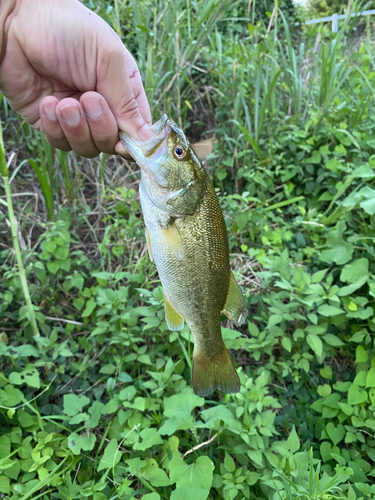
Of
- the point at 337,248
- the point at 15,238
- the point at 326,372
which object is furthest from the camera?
the point at 337,248

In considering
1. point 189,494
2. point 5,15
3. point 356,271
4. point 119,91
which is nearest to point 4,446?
point 189,494

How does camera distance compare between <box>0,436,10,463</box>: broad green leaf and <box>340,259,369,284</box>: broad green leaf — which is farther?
<box>340,259,369,284</box>: broad green leaf

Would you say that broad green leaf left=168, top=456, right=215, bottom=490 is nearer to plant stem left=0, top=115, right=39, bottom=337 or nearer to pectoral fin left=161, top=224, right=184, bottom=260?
pectoral fin left=161, top=224, right=184, bottom=260

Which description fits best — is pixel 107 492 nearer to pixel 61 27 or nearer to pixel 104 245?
pixel 104 245

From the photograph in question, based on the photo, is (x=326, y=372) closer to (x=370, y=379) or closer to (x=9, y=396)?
(x=370, y=379)

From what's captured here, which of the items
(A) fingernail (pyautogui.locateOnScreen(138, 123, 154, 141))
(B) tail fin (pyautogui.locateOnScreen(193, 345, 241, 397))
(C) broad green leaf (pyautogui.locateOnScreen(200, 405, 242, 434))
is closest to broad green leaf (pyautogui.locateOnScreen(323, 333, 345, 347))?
(C) broad green leaf (pyautogui.locateOnScreen(200, 405, 242, 434))

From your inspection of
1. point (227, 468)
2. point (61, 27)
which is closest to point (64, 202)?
point (61, 27)
